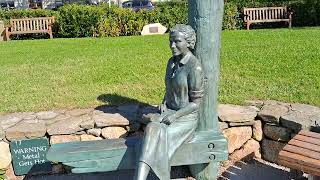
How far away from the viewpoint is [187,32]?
3805 millimetres

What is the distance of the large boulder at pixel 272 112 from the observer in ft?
16.3

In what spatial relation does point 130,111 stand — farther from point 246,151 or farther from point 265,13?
point 265,13

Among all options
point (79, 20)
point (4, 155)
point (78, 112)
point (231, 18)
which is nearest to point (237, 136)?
point (78, 112)

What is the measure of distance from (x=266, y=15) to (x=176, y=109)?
11127 millimetres

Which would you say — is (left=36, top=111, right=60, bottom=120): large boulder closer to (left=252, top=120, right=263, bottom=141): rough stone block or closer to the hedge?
(left=252, top=120, right=263, bottom=141): rough stone block

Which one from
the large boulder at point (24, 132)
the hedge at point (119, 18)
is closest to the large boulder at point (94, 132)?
the large boulder at point (24, 132)

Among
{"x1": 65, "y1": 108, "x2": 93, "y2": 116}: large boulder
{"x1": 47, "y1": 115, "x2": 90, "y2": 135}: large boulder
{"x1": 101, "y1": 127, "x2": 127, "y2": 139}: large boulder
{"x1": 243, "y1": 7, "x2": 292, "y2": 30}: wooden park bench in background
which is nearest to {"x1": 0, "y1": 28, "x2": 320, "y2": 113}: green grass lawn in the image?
{"x1": 65, "y1": 108, "x2": 93, "y2": 116}: large boulder

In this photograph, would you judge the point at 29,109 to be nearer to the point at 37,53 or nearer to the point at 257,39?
the point at 37,53

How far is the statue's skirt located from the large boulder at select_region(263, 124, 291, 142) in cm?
143

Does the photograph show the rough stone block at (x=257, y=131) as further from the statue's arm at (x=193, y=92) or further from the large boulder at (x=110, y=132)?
the large boulder at (x=110, y=132)

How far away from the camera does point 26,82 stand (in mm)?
6852

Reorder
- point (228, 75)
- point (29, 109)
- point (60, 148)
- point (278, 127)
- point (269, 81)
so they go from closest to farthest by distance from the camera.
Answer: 1. point (60, 148)
2. point (278, 127)
3. point (29, 109)
4. point (269, 81)
5. point (228, 75)

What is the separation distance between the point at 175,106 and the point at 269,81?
8.80 feet

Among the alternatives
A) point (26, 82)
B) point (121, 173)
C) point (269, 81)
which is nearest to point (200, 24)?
point (121, 173)
